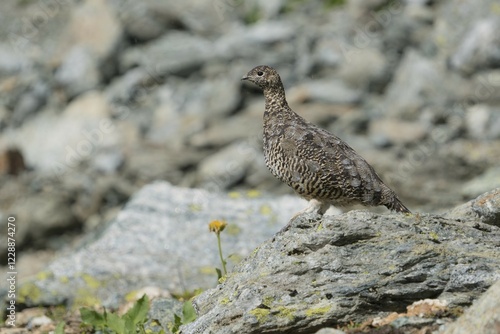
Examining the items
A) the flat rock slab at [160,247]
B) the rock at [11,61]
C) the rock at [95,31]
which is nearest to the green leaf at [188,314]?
the flat rock slab at [160,247]

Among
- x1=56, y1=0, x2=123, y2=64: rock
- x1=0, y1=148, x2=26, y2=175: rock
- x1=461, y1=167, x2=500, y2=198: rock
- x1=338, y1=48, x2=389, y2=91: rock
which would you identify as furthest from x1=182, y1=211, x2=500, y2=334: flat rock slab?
x1=56, y1=0, x2=123, y2=64: rock

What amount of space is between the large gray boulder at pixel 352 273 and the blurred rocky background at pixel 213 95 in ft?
26.4

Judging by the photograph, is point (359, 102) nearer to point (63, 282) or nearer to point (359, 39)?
point (359, 39)

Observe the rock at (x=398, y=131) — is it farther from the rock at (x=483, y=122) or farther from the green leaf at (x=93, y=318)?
the green leaf at (x=93, y=318)

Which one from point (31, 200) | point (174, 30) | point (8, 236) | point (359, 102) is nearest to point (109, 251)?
point (8, 236)

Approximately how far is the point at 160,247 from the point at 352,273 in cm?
440

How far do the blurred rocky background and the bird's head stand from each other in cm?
550

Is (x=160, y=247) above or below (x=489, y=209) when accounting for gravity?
above

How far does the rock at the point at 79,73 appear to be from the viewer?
22031mm

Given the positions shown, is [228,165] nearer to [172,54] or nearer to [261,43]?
[261,43]

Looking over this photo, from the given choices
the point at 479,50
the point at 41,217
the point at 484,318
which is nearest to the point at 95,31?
the point at 41,217

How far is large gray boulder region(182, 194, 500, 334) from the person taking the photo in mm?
5195

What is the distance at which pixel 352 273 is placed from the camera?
5.39 meters

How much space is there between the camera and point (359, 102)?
770 inches
